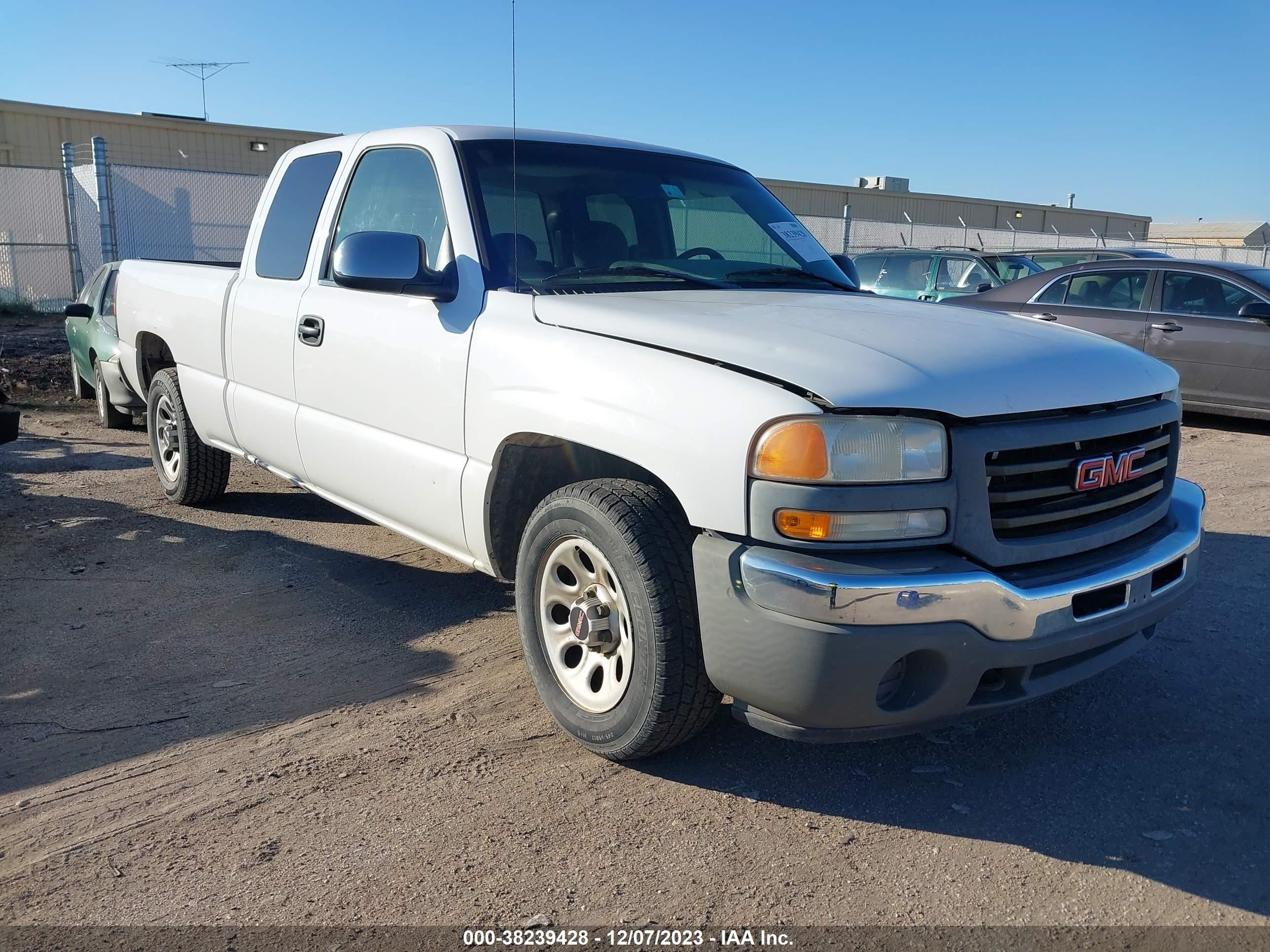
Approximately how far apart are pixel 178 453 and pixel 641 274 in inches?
147

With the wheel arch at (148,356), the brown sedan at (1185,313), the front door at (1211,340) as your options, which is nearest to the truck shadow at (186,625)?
the wheel arch at (148,356)

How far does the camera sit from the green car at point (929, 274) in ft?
44.7

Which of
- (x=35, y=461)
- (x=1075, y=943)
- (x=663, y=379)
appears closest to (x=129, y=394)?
(x=35, y=461)

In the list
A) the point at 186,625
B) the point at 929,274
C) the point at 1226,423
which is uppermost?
the point at 929,274

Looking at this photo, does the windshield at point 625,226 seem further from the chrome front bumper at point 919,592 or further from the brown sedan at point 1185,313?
the brown sedan at point 1185,313

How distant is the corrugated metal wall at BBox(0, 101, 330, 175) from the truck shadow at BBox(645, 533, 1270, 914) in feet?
75.2

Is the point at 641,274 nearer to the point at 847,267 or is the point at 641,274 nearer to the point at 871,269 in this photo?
the point at 847,267

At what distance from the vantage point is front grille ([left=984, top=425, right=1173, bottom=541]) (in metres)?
2.70

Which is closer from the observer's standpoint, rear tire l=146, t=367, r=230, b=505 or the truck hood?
the truck hood

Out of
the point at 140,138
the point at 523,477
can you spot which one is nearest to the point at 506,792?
the point at 523,477

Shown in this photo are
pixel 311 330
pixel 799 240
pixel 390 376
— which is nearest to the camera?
pixel 390 376

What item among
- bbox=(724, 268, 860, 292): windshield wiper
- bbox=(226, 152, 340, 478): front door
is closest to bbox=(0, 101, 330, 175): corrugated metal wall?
bbox=(226, 152, 340, 478): front door

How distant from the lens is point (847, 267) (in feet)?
15.5

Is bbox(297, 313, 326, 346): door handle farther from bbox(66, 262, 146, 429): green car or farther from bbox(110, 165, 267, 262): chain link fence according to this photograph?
bbox(110, 165, 267, 262): chain link fence
